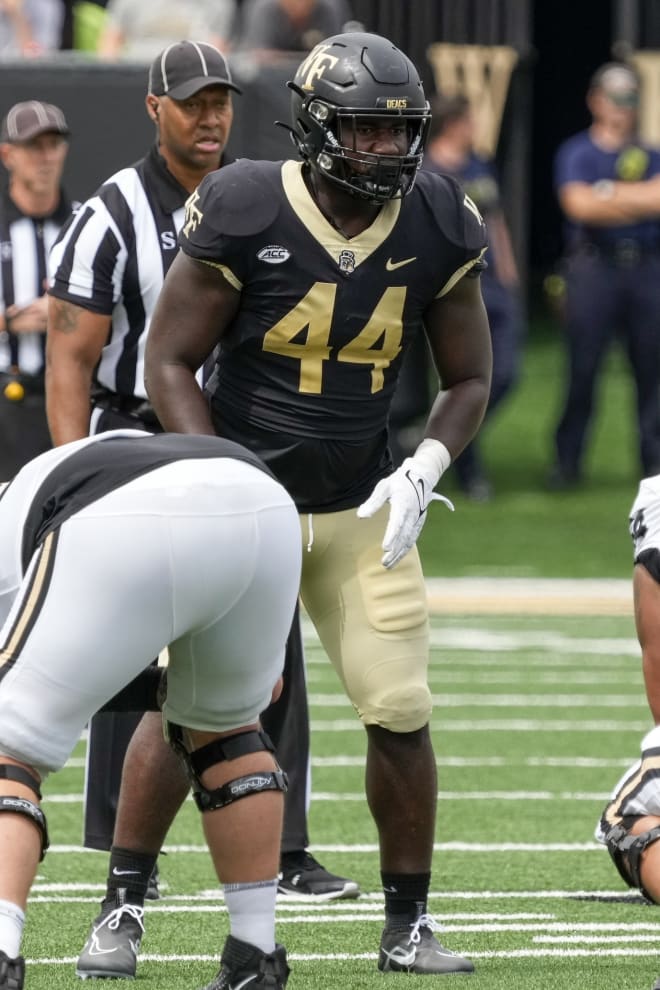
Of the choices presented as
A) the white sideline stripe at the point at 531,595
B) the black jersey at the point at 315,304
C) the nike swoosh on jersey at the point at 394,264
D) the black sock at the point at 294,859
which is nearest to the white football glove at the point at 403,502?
the black jersey at the point at 315,304

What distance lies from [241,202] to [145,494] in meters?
1.03

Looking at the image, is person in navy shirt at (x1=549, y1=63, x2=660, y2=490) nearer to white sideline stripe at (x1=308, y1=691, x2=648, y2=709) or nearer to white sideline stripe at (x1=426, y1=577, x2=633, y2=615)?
white sideline stripe at (x1=426, y1=577, x2=633, y2=615)

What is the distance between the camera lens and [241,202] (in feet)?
14.0

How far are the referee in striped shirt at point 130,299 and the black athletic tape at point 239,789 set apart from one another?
1.49 metres

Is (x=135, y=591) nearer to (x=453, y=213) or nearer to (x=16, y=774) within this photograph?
(x=16, y=774)

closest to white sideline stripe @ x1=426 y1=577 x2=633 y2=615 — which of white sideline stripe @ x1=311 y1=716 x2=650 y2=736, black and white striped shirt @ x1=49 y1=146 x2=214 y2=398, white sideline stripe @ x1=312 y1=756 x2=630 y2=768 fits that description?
white sideline stripe @ x1=311 y1=716 x2=650 y2=736

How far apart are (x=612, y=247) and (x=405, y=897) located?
28.1 ft

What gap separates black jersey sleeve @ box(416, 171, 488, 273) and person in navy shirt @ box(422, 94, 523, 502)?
728 centimetres

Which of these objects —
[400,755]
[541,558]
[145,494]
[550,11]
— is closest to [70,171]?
[541,558]

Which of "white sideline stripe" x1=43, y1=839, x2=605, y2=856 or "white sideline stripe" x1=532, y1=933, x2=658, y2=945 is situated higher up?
"white sideline stripe" x1=532, y1=933, x2=658, y2=945

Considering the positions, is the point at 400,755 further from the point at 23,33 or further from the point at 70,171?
the point at 23,33

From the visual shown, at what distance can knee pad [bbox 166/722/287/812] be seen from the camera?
3.69 metres

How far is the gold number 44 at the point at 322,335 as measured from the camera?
432 centimetres

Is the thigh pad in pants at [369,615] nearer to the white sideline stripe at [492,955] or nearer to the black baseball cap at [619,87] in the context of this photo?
the white sideline stripe at [492,955]
